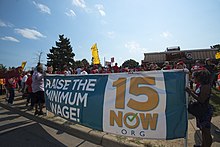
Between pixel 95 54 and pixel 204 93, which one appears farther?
pixel 95 54

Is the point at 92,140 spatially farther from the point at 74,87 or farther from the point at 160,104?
the point at 160,104

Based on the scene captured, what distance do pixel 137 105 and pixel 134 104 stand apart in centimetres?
7

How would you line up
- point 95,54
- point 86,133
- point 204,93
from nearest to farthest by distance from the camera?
point 204,93 < point 86,133 < point 95,54

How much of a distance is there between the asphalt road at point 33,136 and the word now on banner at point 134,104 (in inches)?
19.7

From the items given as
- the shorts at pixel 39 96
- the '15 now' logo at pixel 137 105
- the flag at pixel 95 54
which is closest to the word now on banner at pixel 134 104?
the '15 now' logo at pixel 137 105

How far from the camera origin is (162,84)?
2941mm

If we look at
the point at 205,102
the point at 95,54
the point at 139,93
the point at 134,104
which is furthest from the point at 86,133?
the point at 95,54

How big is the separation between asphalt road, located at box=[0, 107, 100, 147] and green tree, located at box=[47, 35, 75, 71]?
45.5m

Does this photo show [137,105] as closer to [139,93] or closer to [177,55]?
[139,93]

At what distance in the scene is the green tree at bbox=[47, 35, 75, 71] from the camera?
49.4 metres

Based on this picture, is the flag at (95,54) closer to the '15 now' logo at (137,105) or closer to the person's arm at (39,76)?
the person's arm at (39,76)

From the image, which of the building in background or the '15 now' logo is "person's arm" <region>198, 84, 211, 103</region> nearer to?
the '15 now' logo

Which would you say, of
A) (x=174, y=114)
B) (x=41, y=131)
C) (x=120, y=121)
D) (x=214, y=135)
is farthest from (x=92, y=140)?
(x=214, y=135)

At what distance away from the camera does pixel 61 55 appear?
50.2 meters
